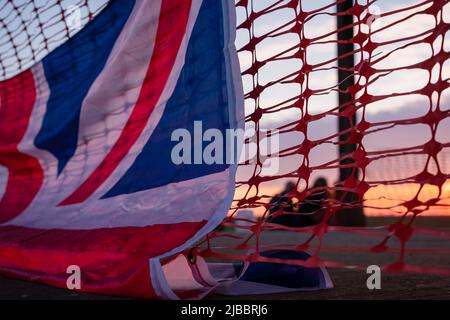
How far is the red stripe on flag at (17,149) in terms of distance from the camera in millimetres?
2365

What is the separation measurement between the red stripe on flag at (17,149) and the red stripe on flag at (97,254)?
1.42 ft

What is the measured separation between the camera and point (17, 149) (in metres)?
2.51

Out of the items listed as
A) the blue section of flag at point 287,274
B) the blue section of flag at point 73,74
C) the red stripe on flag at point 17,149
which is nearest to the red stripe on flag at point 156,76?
the blue section of flag at point 73,74

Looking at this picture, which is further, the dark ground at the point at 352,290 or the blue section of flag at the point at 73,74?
the blue section of flag at the point at 73,74

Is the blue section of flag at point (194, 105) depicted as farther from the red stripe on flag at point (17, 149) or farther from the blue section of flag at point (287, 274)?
the red stripe on flag at point (17, 149)

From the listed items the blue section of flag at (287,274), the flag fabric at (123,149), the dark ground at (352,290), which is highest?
the flag fabric at (123,149)

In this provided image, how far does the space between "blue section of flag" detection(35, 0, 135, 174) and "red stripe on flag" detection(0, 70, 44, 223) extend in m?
0.13

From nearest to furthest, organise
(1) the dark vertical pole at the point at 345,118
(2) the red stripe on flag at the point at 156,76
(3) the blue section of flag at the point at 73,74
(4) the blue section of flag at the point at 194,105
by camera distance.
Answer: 1. (4) the blue section of flag at the point at 194,105
2. (2) the red stripe on flag at the point at 156,76
3. (3) the blue section of flag at the point at 73,74
4. (1) the dark vertical pole at the point at 345,118

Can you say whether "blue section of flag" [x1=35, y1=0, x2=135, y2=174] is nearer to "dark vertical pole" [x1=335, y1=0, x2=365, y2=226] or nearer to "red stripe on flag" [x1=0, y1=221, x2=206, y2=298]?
"red stripe on flag" [x1=0, y1=221, x2=206, y2=298]

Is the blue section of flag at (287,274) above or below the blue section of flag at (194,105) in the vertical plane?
below

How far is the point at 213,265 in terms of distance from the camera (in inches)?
68.7

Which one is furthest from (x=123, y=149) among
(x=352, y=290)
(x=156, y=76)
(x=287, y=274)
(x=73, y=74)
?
(x=352, y=290)

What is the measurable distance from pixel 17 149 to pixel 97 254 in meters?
1.16

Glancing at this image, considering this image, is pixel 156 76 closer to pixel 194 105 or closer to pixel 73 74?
pixel 194 105
